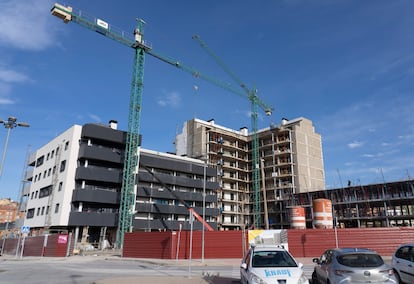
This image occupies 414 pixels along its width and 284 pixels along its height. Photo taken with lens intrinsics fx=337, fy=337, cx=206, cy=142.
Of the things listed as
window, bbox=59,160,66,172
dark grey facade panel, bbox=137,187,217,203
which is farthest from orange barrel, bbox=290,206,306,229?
window, bbox=59,160,66,172

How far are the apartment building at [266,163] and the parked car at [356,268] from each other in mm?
67236

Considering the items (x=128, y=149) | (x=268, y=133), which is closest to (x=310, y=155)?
(x=268, y=133)

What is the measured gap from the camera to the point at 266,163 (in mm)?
88312

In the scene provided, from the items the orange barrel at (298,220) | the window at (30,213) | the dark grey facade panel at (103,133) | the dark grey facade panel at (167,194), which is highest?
the dark grey facade panel at (103,133)

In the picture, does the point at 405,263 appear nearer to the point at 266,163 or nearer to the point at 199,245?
the point at 199,245

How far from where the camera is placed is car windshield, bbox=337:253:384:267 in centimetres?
1057

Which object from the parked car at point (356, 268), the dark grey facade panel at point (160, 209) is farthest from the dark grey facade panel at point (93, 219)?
the parked car at point (356, 268)

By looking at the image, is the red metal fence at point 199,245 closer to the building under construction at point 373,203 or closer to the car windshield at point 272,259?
the car windshield at point 272,259

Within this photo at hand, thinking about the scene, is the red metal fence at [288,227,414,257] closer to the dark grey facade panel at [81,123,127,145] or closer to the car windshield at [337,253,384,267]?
the car windshield at [337,253,384,267]

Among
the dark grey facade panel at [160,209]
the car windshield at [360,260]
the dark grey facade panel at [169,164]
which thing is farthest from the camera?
the dark grey facade panel at [169,164]

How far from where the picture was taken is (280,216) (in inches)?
3142

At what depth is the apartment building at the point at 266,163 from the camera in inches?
3177

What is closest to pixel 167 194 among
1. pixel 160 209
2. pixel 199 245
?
pixel 160 209

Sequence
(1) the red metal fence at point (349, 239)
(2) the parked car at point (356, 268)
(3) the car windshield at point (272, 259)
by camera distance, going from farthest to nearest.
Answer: (1) the red metal fence at point (349, 239) < (3) the car windshield at point (272, 259) < (2) the parked car at point (356, 268)
